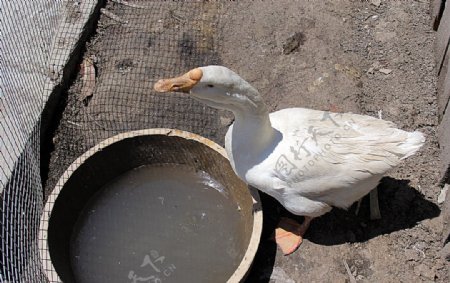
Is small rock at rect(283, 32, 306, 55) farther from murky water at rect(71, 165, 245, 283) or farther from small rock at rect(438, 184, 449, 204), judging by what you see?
small rock at rect(438, 184, 449, 204)

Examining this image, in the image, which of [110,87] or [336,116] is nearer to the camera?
[336,116]

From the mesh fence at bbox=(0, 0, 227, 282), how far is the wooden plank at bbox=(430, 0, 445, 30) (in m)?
1.77

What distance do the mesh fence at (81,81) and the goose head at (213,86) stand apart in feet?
3.97

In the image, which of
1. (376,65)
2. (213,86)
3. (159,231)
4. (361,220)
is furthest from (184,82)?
(376,65)

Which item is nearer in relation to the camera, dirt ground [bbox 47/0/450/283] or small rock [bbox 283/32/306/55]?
dirt ground [bbox 47/0/450/283]

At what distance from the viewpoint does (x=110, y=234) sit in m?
3.73

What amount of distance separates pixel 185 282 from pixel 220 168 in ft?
2.56

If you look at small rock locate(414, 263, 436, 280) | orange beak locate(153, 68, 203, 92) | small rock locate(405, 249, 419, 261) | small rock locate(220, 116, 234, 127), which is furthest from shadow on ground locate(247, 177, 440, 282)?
orange beak locate(153, 68, 203, 92)

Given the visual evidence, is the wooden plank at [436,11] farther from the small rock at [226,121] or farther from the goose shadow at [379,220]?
the small rock at [226,121]

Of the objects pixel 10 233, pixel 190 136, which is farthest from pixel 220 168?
pixel 10 233

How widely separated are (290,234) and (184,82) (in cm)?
141

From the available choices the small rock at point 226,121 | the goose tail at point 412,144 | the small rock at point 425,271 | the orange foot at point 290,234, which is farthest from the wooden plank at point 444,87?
the small rock at point 226,121

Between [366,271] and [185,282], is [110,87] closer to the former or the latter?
[185,282]

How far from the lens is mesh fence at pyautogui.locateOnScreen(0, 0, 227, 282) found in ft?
12.7
